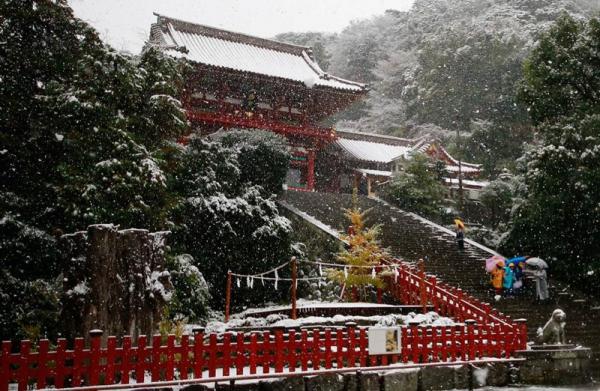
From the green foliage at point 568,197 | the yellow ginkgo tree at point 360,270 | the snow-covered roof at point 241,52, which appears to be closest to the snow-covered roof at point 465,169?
the snow-covered roof at point 241,52

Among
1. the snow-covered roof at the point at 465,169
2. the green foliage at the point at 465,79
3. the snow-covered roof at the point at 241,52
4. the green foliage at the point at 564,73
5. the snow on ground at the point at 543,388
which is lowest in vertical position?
the snow on ground at the point at 543,388

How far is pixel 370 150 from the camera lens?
95.0 feet

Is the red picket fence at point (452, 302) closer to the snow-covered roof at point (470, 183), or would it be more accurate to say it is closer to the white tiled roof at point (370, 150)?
the white tiled roof at point (370, 150)

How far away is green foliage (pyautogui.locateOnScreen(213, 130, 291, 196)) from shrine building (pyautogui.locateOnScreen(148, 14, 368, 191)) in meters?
4.61

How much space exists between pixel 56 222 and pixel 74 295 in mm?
5371

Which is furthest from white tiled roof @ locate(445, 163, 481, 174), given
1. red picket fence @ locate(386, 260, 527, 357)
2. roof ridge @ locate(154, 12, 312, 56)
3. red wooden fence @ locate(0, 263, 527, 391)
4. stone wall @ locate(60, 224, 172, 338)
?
stone wall @ locate(60, 224, 172, 338)

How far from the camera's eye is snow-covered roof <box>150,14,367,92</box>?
23.8 meters

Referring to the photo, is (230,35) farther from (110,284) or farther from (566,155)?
(110,284)

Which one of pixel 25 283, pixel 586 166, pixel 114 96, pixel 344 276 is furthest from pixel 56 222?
pixel 586 166

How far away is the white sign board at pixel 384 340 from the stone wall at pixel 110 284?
9.33 ft

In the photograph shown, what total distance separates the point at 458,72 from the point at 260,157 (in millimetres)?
28660

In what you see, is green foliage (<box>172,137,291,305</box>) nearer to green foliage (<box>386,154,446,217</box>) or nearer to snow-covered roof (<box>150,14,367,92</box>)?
snow-covered roof (<box>150,14,367,92</box>)

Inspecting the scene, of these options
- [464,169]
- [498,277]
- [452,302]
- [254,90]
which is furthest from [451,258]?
[464,169]

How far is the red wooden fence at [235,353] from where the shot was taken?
19.0 ft
